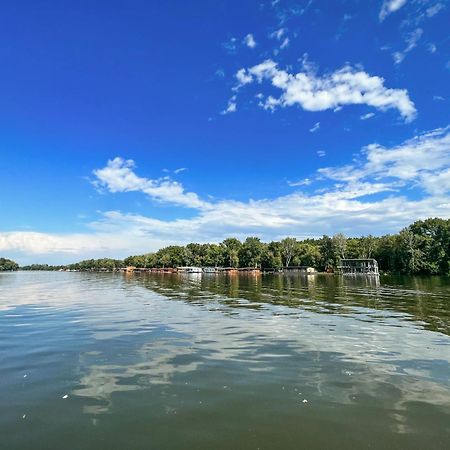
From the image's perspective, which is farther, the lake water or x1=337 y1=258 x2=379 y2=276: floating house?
x1=337 y1=258 x2=379 y2=276: floating house

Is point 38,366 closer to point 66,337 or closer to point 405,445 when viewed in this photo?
point 66,337

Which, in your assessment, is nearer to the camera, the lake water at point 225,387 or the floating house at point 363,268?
the lake water at point 225,387

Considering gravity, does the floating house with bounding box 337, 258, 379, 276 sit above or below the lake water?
above

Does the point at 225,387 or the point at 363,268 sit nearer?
the point at 225,387

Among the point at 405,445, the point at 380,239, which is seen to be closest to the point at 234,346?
the point at 405,445

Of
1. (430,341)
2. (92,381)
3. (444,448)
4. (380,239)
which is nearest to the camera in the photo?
(444,448)

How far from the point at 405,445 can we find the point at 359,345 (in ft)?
35.3

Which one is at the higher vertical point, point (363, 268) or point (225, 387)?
point (363, 268)

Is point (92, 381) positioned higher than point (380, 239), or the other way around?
point (380, 239)

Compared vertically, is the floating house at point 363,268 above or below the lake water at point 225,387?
above

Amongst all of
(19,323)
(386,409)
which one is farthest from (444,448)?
(19,323)

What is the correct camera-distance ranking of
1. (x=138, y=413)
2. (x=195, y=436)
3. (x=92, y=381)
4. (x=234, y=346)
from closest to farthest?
(x=195, y=436) → (x=138, y=413) → (x=92, y=381) → (x=234, y=346)

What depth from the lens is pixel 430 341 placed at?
1873cm

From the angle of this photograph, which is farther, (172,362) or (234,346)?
(234,346)
